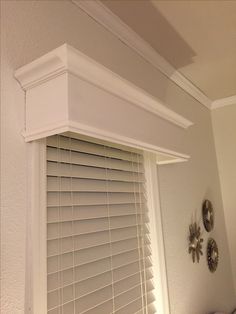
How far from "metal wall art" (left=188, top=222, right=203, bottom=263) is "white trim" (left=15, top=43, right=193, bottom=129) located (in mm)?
1169

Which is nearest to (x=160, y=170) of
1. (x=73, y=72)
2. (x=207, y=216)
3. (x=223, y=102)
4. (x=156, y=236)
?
(x=156, y=236)

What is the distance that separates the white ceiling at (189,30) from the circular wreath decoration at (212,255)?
1.25 meters

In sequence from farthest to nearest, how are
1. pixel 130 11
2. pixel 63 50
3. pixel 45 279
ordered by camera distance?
pixel 130 11 → pixel 45 279 → pixel 63 50

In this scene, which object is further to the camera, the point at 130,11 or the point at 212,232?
the point at 212,232

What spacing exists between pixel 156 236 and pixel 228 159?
137cm

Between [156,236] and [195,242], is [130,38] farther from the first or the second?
[195,242]

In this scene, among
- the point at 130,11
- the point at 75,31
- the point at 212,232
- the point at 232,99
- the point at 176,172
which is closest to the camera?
the point at 75,31

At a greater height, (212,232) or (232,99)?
(232,99)

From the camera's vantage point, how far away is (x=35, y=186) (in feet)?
2.85

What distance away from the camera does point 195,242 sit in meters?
1.87

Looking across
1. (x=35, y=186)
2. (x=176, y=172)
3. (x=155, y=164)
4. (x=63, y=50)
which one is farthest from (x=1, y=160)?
(x=176, y=172)

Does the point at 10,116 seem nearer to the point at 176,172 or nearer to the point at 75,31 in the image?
the point at 75,31

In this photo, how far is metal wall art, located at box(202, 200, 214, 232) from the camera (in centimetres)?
210

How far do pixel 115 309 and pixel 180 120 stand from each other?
35.6 inches
